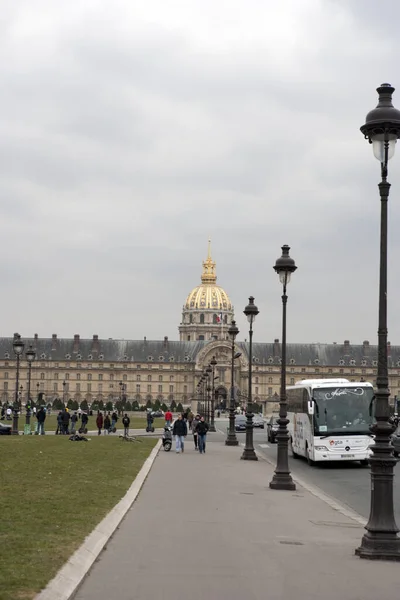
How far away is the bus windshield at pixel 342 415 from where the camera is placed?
100 ft

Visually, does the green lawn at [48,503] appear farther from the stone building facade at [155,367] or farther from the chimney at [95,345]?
the chimney at [95,345]

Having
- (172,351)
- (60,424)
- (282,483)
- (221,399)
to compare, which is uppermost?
(172,351)

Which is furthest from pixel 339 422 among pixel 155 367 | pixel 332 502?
pixel 155 367

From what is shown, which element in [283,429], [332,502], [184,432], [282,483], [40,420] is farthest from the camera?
[40,420]

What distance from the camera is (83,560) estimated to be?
1028 centimetres

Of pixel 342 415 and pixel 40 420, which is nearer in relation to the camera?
pixel 342 415

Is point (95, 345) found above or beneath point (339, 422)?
above

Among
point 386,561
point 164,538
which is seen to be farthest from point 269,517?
point 386,561

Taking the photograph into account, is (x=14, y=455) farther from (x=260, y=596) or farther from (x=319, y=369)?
(x=319, y=369)

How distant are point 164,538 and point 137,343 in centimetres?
18240

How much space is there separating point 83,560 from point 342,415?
21272 millimetres

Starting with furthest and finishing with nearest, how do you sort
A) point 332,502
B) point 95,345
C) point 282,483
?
point 95,345 → point 282,483 → point 332,502

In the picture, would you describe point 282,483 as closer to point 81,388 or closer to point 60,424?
point 60,424

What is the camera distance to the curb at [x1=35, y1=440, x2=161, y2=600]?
8547mm
